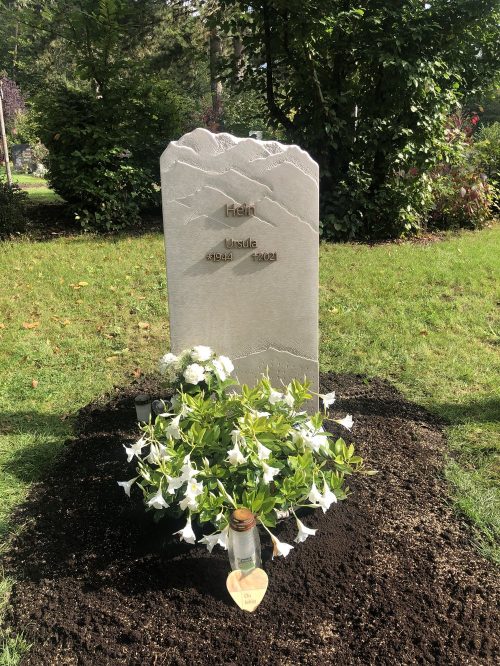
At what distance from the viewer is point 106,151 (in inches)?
331

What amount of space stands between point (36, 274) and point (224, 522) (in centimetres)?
511

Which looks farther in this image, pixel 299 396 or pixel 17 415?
pixel 17 415

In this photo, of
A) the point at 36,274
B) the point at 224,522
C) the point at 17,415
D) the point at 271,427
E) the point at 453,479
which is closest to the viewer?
the point at 224,522

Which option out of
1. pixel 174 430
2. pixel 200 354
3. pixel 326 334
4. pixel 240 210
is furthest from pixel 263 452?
pixel 326 334

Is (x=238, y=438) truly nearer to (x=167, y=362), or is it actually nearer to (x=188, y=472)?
(x=188, y=472)

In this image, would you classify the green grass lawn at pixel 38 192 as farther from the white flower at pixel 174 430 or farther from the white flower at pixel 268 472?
the white flower at pixel 268 472

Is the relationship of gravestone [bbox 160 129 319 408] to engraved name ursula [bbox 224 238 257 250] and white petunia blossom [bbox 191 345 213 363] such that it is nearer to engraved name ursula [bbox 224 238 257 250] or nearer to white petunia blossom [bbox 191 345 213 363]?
engraved name ursula [bbox 224 238 257 250]

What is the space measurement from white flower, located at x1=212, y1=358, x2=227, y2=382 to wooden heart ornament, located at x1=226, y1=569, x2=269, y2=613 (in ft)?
3.17

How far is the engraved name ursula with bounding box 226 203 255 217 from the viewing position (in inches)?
115

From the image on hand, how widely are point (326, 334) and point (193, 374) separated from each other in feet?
8.85

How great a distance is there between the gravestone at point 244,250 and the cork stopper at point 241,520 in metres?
1.23

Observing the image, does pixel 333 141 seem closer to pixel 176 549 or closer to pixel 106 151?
pixel 106 151

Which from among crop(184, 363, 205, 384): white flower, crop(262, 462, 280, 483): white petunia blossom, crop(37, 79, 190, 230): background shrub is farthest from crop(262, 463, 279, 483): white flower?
crop(37, 79, 190, 230): background shrub

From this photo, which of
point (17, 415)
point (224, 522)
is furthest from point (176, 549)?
point (17, 415)
